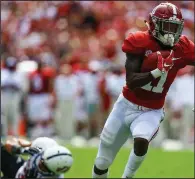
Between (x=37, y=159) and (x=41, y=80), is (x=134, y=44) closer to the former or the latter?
(x=37, y=159)

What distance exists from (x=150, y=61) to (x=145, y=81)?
224 millimetres

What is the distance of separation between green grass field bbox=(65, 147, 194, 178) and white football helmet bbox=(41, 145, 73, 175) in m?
3.32

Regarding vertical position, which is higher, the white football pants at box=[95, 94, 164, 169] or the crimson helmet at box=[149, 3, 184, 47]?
the crimson helmet at box=[149, 3, 184, 47]

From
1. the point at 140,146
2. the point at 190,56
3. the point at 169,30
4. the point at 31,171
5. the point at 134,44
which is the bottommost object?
the point at 31,171

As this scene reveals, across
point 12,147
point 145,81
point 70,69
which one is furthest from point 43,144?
point 70,69

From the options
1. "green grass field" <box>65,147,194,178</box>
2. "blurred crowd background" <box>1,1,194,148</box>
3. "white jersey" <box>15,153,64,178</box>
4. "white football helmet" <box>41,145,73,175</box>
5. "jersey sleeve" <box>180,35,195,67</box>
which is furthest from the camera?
"blurred crowd background" <box>1,1,194,148</box>

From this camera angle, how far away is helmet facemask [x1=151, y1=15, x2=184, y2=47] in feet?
19.3

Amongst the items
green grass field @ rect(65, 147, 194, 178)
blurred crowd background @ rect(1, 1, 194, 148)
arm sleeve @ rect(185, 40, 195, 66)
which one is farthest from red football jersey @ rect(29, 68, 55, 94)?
arm sleeve @ rect(185, 40, 195, 66)

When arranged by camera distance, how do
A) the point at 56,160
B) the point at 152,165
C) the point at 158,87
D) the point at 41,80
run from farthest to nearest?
the point at 41,80
the point at 152,165
the point at 158,87
the point at 56,160

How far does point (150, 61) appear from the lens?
232 inches

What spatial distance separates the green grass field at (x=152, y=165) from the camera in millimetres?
8812

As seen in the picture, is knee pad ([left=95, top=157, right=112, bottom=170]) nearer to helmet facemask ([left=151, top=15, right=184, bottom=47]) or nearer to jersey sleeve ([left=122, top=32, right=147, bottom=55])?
jersey sleeve ([left=122, top=32, right=147, bottom=55])

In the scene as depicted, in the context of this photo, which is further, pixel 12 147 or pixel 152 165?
pixel 152 165

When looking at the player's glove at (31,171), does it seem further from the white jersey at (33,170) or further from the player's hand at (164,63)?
the player's hand at (164,63)
